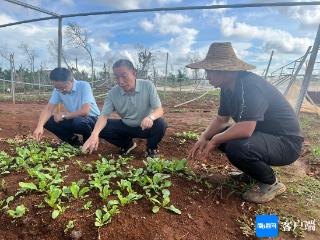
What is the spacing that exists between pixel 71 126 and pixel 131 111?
0.90 m


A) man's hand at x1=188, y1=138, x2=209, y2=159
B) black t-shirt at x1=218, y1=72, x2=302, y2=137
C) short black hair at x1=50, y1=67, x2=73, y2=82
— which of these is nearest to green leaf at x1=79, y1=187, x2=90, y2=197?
man's hand at x1=188, y1=138, x2=209, y2=159

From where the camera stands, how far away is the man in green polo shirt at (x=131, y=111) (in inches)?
152

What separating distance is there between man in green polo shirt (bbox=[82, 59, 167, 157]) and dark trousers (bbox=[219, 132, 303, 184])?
1198 mm

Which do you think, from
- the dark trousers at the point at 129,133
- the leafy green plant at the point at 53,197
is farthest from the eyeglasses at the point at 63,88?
the leafy green plant at the point at 53,197

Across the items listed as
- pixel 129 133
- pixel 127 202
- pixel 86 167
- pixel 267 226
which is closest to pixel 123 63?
pixel 129 133

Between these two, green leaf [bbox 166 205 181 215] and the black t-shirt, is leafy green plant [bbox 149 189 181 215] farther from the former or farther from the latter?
the black t-shirt

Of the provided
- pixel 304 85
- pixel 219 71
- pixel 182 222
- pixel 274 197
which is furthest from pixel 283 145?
pixel 304 85

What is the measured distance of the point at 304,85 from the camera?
5.16m

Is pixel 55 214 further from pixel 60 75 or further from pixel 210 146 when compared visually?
pixel 60 75

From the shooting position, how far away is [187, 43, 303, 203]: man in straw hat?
9.00ft

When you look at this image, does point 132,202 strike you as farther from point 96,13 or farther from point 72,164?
point 96,13

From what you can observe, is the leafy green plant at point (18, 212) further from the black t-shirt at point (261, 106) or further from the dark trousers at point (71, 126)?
the dark trousers at point (71, 126)

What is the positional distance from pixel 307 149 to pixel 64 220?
4.10 metres

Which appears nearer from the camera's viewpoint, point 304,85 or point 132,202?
point 132,202
